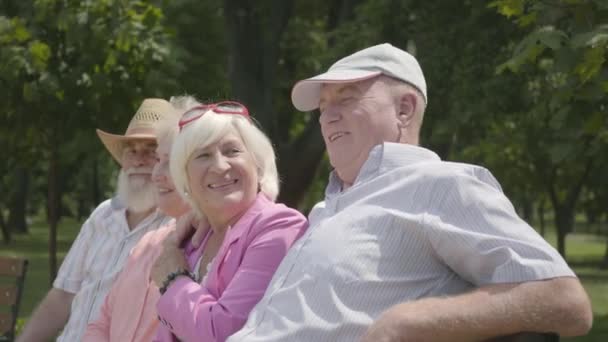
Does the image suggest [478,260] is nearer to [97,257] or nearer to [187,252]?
[187,252]

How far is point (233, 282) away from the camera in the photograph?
11.0 ft

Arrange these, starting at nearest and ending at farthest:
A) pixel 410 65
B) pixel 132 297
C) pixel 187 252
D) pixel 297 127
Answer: pixel 410 65
pixel 187 252
pixel 132 297
pixel 297 127

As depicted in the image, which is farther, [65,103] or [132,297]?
[65,103]

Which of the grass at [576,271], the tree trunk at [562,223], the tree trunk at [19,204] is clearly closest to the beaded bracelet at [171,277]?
the grass at [576,271]

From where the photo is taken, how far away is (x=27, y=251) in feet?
103

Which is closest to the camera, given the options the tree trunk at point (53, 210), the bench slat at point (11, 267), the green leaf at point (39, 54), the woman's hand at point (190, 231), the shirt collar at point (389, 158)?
→ the shirt collar at point (389, 158)

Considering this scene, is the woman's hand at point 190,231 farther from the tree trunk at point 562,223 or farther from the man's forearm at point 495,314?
the tree trunk at point 562,223

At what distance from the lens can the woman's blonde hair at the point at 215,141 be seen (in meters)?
3.63

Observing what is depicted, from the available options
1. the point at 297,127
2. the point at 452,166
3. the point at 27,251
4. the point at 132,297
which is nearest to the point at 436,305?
the point at 452,166

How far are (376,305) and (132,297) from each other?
4.82 feet

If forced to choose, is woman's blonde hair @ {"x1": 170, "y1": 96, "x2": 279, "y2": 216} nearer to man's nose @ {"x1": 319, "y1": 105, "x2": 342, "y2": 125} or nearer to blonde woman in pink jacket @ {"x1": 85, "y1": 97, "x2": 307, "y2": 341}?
blonde woman in pink jacket @ {"x1": 85, "y1": 97, "x2": 307, "y2": 341}

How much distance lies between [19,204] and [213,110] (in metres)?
38.6

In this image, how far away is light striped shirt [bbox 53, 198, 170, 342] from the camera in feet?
15.9

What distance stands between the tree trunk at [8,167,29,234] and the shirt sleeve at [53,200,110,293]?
33662 millimetres
